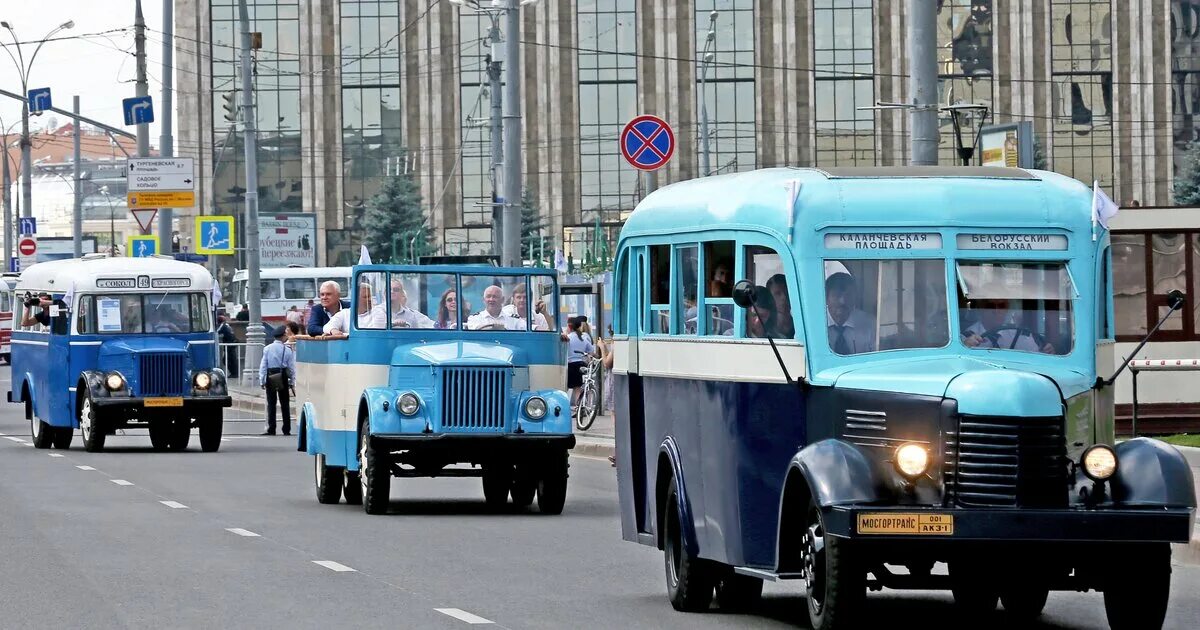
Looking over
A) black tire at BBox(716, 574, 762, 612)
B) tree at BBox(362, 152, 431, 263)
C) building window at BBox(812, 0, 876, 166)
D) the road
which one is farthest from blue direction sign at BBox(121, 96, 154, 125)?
building window at BBox(812, 0, 876, 166)

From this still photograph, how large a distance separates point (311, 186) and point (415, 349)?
82.1 metres

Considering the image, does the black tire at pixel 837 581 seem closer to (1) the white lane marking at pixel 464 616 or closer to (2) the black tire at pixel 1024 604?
(2) the black tire at pixel 1024 604

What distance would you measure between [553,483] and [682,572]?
776 centimetres

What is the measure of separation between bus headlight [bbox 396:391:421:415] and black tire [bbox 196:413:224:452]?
38.2ft

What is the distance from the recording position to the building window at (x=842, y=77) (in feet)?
323

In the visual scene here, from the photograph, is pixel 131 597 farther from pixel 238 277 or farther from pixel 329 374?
pixel 238 277

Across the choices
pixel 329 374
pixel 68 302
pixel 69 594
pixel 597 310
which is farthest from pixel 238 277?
pixel 69 594

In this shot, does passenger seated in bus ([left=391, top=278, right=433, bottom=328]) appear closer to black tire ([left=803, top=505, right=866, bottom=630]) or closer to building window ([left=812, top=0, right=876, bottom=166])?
black tire ([left=803, top=505, right=866, bottom=630])

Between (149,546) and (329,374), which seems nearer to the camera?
(149,546)

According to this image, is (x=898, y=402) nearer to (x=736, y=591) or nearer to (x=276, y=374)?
(x=736, y=591)

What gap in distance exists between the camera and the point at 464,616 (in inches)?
448

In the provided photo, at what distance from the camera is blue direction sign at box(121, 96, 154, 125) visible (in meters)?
45.9

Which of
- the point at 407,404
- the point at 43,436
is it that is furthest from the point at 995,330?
the point at 43,436

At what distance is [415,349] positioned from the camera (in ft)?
62.8
